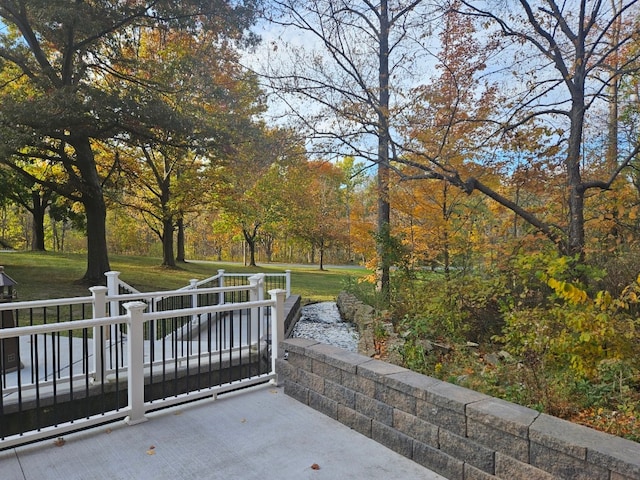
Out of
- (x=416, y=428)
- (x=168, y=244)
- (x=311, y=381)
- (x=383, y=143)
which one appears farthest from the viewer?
(x=168, y=244)

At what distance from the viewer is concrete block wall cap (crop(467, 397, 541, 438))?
2.02 meters

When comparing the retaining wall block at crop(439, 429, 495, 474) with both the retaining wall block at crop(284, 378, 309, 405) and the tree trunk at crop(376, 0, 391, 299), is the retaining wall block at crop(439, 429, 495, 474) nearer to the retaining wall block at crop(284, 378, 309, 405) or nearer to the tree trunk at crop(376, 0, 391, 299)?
the retaining wall block at crop(284, 378, 309, 405)

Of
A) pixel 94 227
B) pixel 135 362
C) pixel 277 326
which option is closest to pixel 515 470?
pixel 277 326

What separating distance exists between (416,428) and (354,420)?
541mm

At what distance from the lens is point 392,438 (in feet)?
8.69

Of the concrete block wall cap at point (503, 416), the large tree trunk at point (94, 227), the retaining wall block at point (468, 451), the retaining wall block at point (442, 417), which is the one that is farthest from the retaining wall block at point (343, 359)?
the large tree trunk at point (94, 227)

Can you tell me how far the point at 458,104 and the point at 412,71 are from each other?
6.70ft

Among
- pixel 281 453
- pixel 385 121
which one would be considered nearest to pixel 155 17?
pixel 385 121

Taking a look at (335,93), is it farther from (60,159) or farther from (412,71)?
(60,159)

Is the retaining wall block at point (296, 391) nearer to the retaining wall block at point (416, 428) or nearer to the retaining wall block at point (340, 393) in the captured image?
the retaining wall block at point (340, 393)

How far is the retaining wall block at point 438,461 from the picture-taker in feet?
7.51

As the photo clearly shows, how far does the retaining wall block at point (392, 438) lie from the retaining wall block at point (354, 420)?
1.8 inches

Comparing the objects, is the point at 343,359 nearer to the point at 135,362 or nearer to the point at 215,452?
the point at 215,452

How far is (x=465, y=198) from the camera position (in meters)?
8.94
